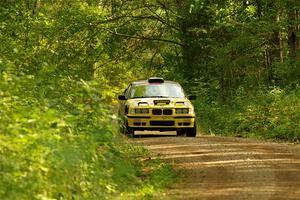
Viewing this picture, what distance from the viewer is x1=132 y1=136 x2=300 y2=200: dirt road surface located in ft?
31.9

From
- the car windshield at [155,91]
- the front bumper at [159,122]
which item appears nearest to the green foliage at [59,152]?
the front bumper at [159,122]

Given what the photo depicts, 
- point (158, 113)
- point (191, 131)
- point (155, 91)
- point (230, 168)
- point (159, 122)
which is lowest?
point (230, 168)

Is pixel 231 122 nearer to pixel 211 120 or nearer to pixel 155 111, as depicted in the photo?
pixel 211 120

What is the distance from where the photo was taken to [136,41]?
34.0m

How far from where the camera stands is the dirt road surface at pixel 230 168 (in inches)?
382

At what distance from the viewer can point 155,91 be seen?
1908 centimetres

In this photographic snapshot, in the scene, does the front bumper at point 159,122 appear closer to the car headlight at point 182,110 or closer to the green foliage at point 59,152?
the car headlight at point 182,110

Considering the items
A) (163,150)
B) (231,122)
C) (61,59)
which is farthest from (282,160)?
(61,59)

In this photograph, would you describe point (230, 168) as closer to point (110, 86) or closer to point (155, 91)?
point (155, 91)

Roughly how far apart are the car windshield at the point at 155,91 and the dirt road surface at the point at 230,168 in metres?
2.55

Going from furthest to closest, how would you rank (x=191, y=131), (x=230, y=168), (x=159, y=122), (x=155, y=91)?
(x=155, y=91) → (x=191, y=131) → (x=159, y=122) → (x=230, y=168)

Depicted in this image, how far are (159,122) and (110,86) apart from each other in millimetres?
11906

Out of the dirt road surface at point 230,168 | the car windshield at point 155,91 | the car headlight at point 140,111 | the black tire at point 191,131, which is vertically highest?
the car windshield at point 155,91

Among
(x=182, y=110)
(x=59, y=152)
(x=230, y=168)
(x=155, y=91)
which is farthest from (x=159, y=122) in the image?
(x=59, y=152)
